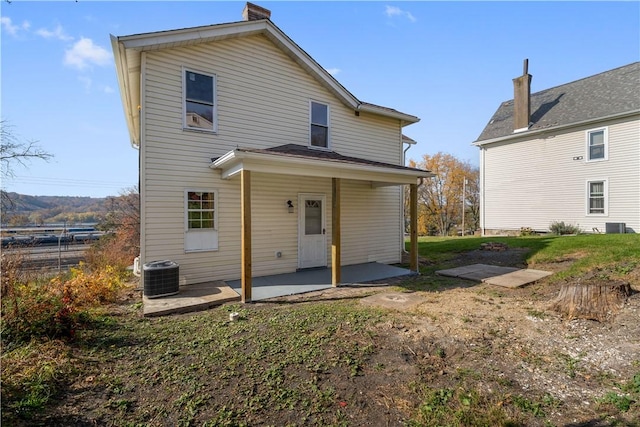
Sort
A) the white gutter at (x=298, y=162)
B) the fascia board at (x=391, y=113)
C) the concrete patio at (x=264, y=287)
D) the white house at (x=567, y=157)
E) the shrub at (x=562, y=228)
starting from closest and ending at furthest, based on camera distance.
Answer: the concrete patio at (x=264, y=287) < the white gutter at (x=298, y=162) < the fascia board at (x=391, y=113) < the white house at (x=567, y=157) < the shrub at (x=562, y=228)

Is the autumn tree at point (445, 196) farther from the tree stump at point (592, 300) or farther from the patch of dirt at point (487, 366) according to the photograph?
the patch of dirt at point (487, 366)

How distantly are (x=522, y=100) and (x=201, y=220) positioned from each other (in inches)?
754

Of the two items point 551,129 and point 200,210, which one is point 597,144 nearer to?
point 551,129

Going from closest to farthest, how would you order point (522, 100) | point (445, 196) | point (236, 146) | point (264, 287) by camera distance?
point (264, 287) → point (236, 146) → point (522, 100) → point (445, 196)

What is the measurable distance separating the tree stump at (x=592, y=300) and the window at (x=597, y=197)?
12410mm

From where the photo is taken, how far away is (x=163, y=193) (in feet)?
23.2

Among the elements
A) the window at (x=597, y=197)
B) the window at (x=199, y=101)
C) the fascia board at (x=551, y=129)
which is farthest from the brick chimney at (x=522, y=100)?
the window at (x=199, y=101)

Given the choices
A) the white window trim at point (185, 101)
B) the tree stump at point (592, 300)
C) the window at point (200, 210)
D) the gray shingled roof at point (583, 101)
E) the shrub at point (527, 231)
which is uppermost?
the gray shingled roof at point (583, 101)

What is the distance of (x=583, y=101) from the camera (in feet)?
52.1

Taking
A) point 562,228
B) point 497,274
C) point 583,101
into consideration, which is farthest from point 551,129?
point 497,274

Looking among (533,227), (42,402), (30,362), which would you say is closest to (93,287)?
(30,362)

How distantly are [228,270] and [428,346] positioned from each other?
5603 mm

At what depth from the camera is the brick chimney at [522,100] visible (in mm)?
17016

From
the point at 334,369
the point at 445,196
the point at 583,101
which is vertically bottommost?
the point at 334,369
